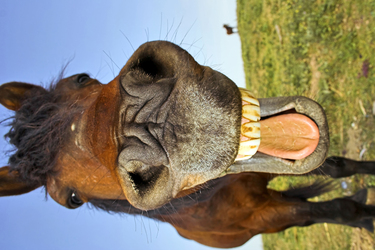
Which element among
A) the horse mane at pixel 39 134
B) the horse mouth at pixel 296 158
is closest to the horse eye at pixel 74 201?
the horse mane at pixel 39 134

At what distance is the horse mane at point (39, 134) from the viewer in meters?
2.11

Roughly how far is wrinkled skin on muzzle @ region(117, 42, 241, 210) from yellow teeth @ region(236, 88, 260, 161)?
215 mm

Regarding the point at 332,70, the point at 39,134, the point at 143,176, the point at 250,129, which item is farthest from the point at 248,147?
the point at 332,70

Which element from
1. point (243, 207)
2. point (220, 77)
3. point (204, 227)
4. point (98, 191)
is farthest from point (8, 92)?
point (243, 207)

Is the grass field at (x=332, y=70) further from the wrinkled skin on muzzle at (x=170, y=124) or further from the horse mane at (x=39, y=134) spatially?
the horse mane at (x=39, y=134)

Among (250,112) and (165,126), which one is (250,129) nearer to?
(250,112)

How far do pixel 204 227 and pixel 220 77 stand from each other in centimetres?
247

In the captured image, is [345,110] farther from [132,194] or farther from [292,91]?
[132,194]

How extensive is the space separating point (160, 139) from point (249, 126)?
2.08 ft

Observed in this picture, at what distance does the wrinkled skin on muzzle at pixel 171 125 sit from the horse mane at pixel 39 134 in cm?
72

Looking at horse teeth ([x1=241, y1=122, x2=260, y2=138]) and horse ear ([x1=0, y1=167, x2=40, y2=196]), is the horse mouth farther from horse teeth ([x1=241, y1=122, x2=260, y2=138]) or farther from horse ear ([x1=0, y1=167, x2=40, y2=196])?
horse ear ([x1=0, y1=167, x2=40, y2=196])

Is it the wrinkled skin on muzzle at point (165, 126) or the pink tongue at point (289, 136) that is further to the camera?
the pink tongue at point (289, 136)

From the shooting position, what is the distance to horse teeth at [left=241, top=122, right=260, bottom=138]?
1743 mm

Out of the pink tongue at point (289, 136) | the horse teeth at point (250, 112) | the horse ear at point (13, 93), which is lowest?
the pink tongue at point (289, 136)
